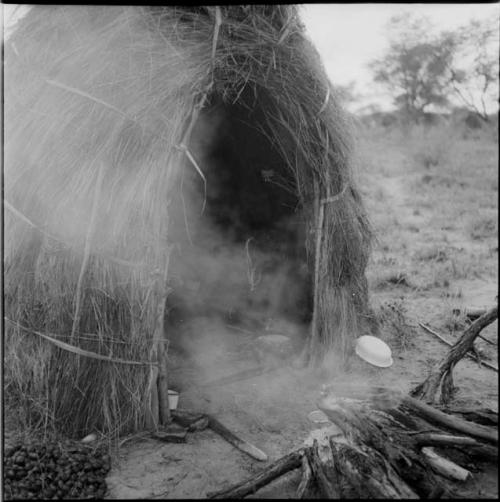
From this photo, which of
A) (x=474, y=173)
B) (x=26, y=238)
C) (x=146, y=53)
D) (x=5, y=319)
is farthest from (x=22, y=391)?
(x=474, y=173)

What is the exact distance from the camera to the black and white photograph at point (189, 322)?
2471 millimetres

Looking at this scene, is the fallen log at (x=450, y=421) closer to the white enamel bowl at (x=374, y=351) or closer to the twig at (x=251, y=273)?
the white enamel bowl at (x=374, y=351)

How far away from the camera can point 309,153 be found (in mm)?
3658

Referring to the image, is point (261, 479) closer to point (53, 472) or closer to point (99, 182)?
point (53, 472)

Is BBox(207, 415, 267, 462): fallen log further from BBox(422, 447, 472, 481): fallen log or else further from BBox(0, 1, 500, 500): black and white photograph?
BBox(422, 447, 472, 481): fallen log

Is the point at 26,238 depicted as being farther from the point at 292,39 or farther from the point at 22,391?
the point at 292,39

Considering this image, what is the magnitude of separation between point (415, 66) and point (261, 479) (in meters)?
17.0

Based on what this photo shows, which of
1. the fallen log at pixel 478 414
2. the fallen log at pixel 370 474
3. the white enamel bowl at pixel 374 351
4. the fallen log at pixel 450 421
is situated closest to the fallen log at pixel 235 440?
the fallen log at pixel 370 474

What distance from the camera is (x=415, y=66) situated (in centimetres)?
1656

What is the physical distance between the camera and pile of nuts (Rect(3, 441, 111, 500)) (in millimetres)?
2369

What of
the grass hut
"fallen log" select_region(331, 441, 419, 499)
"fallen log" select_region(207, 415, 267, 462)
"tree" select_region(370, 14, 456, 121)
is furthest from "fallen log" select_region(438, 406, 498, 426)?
"tree" select_region(370, 14, 456, 121)

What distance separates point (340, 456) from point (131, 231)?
165 cm

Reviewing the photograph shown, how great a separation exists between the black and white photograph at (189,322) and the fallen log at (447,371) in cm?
1

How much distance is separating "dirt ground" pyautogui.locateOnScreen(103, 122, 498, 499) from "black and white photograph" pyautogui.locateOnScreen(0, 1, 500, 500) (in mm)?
19
